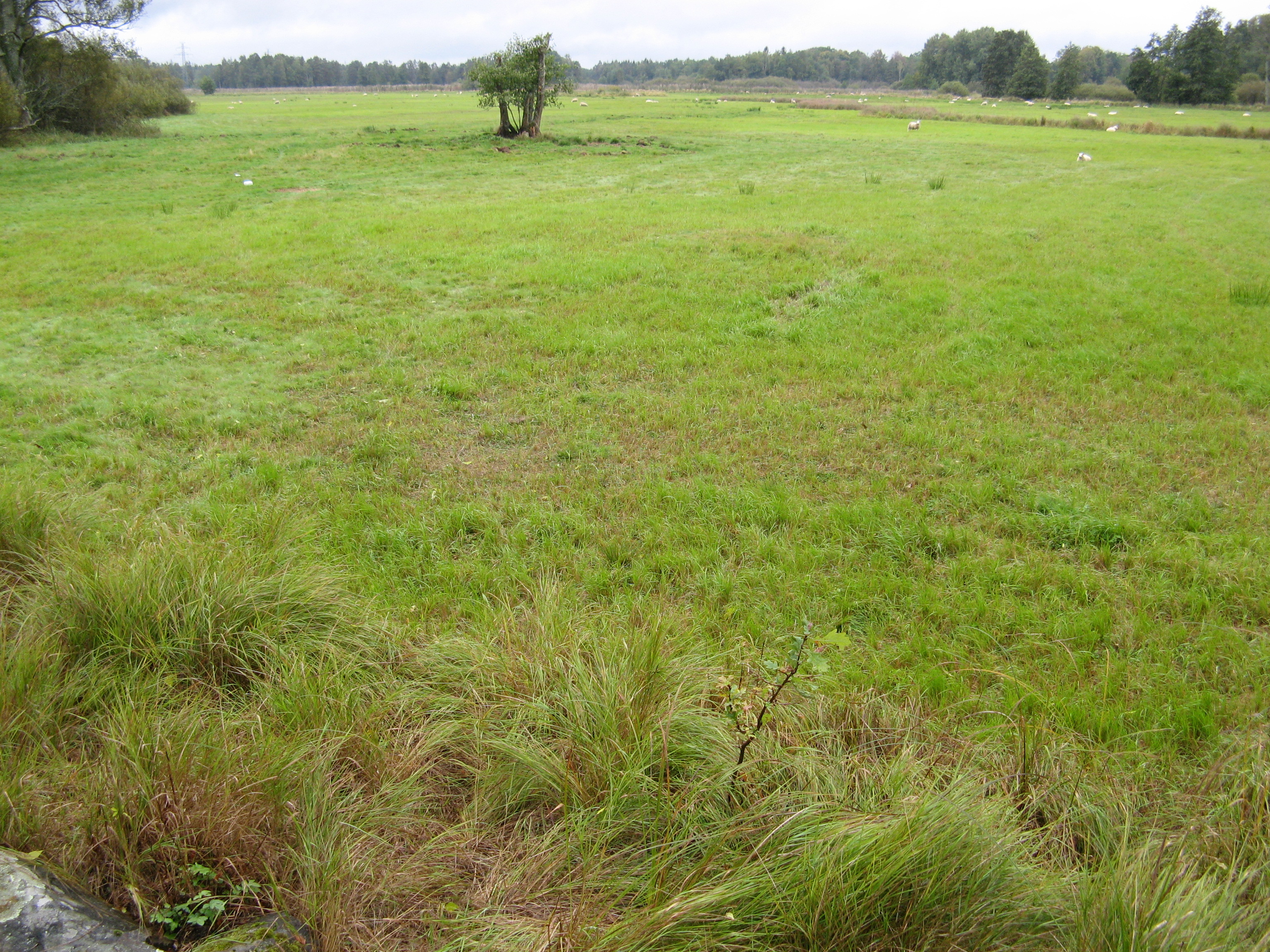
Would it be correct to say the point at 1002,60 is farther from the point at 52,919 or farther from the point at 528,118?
the point at 52,919

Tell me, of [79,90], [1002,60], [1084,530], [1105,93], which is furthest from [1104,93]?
[1084,530]

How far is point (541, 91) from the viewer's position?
29.5 meters

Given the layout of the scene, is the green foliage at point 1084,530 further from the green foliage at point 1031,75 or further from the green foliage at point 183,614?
the green foliage at point 1031,75

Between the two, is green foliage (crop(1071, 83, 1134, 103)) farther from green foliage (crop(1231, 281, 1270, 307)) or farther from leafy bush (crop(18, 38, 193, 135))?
leafy bush (crop(18, 38, 193, 135))

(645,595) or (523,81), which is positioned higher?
(523,81)

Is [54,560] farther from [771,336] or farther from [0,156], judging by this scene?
[0,156]

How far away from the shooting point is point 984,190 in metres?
20.0

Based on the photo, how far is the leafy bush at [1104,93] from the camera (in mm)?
74856

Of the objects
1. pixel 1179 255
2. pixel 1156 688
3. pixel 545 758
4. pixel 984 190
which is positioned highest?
pixel 984 190

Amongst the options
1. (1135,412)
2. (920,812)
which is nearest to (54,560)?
(920,812)

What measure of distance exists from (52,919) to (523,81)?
106 feet

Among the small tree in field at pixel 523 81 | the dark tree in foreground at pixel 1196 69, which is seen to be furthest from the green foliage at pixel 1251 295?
the dark tree in foreground at pixel 1196 69

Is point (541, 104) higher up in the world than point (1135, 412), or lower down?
higher up

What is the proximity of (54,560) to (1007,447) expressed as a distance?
664 centimetres
